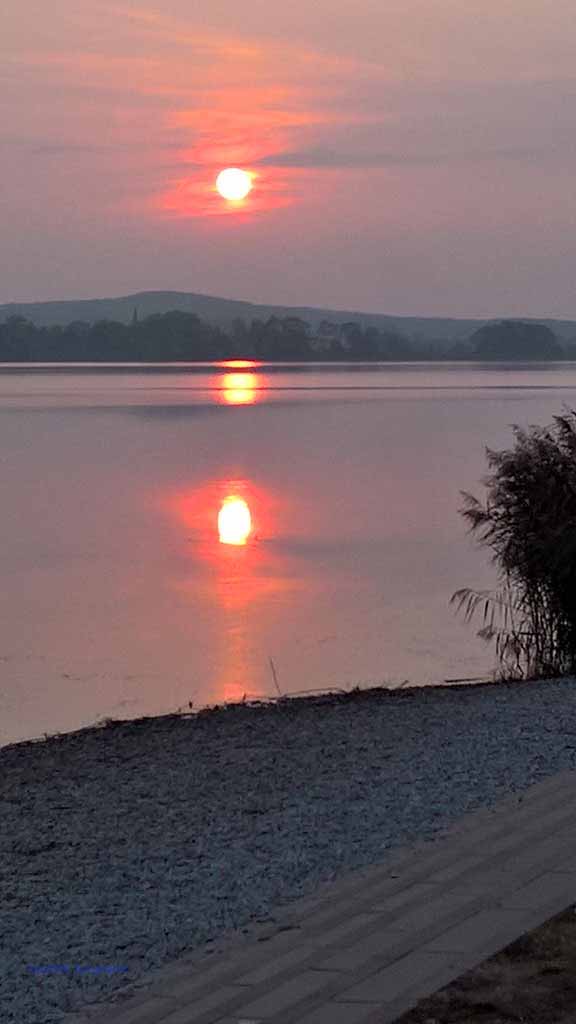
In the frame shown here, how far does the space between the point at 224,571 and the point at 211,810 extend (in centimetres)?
1629

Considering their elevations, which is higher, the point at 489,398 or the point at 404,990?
the point at 489,398

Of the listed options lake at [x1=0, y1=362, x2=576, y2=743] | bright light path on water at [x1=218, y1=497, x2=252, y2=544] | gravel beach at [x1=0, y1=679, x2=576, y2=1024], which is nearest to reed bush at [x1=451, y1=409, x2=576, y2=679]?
lake at [x1=0, y1=362, x2=576, y2=743]

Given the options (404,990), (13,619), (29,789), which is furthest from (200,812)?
(13,619)

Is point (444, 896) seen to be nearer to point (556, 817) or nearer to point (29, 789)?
point (556, 817)

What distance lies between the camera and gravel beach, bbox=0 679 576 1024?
17.0 feet

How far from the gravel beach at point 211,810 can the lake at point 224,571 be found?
3.44m

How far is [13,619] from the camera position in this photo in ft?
62.8

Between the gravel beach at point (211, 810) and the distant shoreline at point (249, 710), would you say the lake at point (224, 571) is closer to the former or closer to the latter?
the distant shoreline at point (249, 710)

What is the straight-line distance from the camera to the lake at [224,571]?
1534 cm

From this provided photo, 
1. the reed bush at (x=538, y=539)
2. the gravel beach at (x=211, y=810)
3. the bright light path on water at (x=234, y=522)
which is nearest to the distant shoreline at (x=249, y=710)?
the gravel beach at (x=211, y=810)

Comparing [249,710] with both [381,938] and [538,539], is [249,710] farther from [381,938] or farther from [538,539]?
[381,938]

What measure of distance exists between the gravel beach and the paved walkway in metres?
0.18

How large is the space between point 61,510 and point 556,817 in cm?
2763

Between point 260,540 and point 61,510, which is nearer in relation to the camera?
point 260,540
